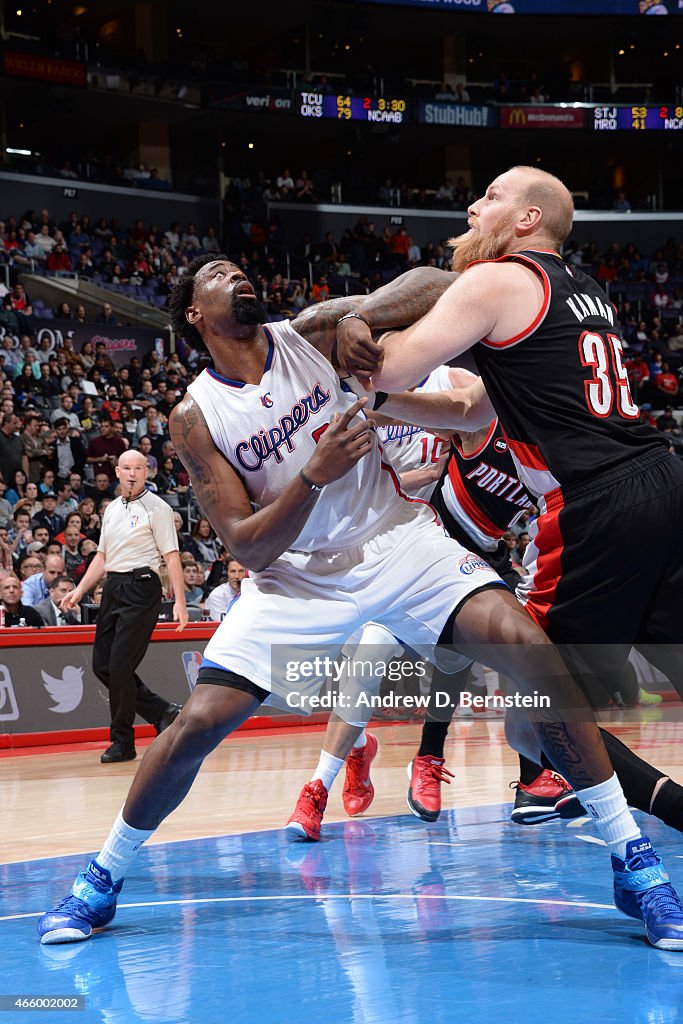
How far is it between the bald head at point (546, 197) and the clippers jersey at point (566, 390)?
18cm

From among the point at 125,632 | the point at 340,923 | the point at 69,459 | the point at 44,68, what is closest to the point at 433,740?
the point at 340,923

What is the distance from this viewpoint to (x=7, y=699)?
8562 millimetres

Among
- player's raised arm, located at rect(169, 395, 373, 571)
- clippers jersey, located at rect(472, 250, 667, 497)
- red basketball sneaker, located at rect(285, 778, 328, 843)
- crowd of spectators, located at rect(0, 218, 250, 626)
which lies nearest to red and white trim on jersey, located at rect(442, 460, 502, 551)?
red basketball sneaker, located at rect(285, 778, 328, 843)

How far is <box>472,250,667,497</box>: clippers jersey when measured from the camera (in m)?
2.78

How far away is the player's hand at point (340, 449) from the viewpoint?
2955 mm

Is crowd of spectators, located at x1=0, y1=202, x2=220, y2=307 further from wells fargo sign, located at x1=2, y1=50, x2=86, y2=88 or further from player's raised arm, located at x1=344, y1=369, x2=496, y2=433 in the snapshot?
player's raised arm, located at x1=344, y1=369, x2=496, y2=433

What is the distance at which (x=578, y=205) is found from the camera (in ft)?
91.8

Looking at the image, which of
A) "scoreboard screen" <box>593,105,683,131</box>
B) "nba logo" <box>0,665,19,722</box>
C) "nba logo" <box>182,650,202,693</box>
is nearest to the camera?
"nba logo" <box>0,665,19,722</box>

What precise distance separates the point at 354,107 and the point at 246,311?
23.4 m

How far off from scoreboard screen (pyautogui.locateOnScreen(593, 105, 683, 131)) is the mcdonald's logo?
171 cm

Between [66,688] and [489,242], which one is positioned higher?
→ [489,242]

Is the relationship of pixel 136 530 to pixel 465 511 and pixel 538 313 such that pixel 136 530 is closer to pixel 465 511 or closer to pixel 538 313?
pixel 465 511

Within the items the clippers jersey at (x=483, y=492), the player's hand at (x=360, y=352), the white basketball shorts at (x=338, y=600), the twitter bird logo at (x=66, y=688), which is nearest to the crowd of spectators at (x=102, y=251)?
the twitter bird logo at (x=66, y=688)

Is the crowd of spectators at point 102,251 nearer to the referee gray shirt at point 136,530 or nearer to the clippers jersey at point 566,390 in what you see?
the referee gray shirt at point 136,530
